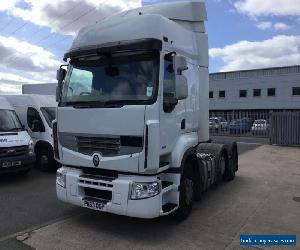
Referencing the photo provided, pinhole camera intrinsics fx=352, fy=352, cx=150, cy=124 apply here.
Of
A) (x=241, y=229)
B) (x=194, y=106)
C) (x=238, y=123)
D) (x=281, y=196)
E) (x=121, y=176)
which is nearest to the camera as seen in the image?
(x=121, y=176)

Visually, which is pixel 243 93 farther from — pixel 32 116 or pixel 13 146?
pixel 13 146

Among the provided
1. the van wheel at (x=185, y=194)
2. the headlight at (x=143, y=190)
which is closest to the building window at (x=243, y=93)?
the van wheel at (x=185, y=194)

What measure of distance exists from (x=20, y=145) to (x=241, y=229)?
6.36 meters

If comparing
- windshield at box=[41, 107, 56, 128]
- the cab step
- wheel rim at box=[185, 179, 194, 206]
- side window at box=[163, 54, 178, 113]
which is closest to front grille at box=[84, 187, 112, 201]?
the cab step

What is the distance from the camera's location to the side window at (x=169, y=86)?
559 centimetres

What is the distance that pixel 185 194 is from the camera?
635 cm

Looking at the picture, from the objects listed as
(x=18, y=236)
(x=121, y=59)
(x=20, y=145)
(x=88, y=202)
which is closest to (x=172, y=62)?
(x=121, y=59)

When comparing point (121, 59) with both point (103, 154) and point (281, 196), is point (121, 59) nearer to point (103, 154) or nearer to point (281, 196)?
point (103, 154)

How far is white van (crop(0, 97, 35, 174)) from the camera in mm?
9227

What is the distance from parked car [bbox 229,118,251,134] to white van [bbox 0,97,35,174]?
18106mm

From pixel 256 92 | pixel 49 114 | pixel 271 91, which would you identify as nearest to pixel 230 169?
pixel 49 114

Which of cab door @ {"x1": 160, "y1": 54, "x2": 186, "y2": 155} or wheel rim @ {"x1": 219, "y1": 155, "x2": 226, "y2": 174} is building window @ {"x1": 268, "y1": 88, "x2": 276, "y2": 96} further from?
cab door @ {"x1": 160, "y1": 54, "x2": 186, "y2": 155}

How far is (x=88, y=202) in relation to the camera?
5770 millimetres

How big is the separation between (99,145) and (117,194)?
864 mm
